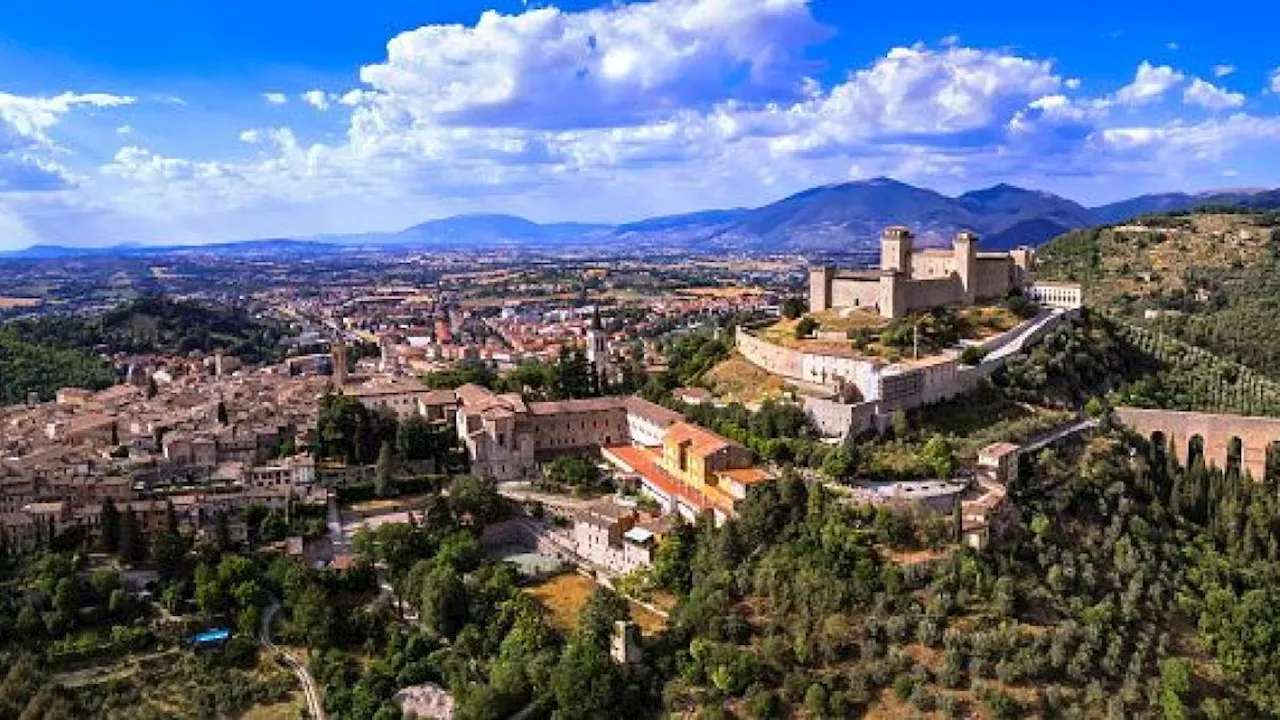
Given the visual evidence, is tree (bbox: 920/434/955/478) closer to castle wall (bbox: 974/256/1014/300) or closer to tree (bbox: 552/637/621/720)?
tree (bbox: 552/637/621/720)

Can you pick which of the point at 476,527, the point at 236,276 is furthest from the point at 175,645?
the point at 236,276

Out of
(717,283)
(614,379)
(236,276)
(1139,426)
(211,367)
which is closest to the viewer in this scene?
(1139,426)

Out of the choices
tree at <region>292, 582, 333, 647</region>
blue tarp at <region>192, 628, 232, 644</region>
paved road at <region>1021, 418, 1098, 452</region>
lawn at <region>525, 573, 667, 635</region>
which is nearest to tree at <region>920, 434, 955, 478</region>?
paved road at <region>1021, 418, 1098, 452</region>

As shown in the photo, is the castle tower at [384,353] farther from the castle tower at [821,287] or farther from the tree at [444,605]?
the tree at [444,605]

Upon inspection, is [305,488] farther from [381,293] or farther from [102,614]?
[381,293]

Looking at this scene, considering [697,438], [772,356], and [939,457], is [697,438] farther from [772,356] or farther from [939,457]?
[772,356]

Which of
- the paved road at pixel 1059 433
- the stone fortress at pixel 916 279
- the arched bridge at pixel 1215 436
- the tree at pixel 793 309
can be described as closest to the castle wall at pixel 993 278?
the stone fortress at pixel 916 279

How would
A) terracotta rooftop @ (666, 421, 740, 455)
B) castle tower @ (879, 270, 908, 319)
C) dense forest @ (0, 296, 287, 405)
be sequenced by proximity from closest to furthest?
terracotta rooftop @ (666, 421, 740, 455)
castle tower @ (879, 270, 908, 319)
dense forest @ (0, 296, 287, 405)
